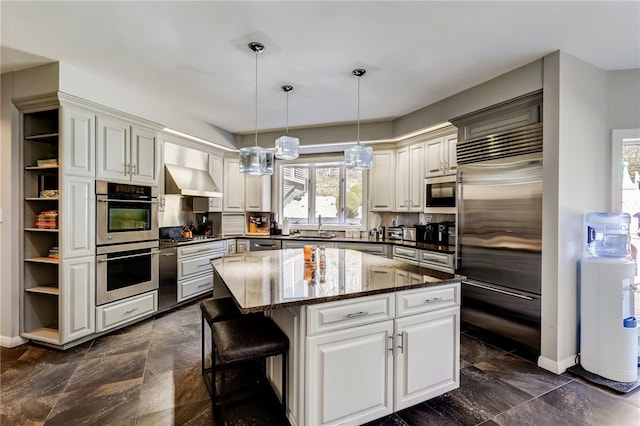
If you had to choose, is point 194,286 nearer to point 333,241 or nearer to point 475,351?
point 333,241

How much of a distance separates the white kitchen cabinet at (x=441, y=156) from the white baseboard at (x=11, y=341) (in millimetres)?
4881

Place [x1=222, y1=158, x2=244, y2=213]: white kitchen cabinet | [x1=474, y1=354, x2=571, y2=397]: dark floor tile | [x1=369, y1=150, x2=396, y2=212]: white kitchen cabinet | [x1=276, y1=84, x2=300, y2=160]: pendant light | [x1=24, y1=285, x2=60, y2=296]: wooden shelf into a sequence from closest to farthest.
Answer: [x1=474, y1=354, x2=571, y2=397]: dark floor tile → [x1=276, y1=84, x2=300, y2=160]: pendant light → [x1=24, y1=285, x2=60, y2=296]: wooden shelf → [x1=369, y1=150, x2=396, y2=212]: white kitchen cabinet → [x1=222, y1=158, x2=244, y2=213]: white kitchen cabinet

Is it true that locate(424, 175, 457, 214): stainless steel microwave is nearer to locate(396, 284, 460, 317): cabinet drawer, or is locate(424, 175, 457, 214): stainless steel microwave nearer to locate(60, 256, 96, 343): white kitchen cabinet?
locate(396, 284, 460, 317): cabinet drawer

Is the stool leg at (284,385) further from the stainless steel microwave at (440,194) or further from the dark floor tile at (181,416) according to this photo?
the stainless steel microwave at (440,194)

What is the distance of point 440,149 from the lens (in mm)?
4047

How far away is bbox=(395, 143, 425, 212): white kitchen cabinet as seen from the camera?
4367 millimetres

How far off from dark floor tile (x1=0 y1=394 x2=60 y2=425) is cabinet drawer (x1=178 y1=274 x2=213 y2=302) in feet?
6.37

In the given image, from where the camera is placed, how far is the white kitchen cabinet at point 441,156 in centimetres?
387

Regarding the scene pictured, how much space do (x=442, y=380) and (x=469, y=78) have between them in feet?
8.99

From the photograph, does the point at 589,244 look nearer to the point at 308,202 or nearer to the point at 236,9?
the point at 236,9

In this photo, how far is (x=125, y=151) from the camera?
3393mm

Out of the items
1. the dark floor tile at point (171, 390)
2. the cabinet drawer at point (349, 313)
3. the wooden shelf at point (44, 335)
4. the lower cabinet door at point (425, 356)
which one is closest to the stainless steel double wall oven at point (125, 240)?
the wooden shelf at point (44, 335)


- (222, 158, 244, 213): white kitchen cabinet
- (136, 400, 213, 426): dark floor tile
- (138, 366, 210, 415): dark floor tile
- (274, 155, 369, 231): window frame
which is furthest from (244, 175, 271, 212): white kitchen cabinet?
(136, 400, 213, 426): dark floor tile

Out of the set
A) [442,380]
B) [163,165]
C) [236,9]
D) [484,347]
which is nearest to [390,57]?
[236,9]
